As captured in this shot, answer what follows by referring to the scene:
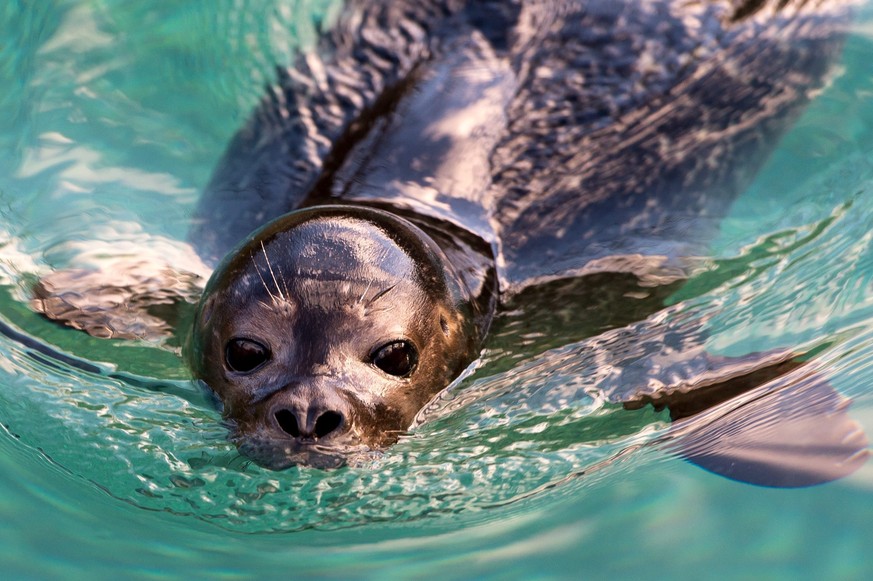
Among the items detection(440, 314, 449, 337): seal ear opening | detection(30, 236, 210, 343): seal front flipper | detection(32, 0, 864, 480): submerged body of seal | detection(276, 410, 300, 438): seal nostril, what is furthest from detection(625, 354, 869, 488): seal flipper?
detection(30, 236, 210, 343): seal front flipper

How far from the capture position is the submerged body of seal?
12.7ft

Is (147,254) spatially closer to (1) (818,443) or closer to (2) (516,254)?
(2) (516,254)

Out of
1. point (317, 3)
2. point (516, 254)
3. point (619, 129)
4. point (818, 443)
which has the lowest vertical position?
point (818, 443)

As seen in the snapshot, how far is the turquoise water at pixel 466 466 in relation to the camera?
3.74m

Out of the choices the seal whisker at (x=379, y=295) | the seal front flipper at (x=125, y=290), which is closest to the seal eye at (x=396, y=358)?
the seal whisker at (x=379, y=295)

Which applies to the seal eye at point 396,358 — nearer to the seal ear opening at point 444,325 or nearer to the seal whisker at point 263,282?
the seal ear opening at point 444,325

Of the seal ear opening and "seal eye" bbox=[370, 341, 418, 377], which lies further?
the seal ear opening

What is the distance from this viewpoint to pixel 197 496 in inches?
155

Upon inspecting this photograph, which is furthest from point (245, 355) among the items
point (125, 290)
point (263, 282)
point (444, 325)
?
point (125, 290)

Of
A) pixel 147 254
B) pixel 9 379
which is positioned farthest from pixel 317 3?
pixel 9 379

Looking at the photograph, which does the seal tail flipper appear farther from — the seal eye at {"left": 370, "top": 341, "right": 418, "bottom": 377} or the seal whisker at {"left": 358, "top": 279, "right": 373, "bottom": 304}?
the seal whisker at {"left": 358, "top": 279, "right": 373, "bottom": 304}

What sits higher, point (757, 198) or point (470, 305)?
point (757, 198)

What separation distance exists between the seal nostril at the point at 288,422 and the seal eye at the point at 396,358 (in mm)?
402

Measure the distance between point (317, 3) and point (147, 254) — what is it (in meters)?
1.80
